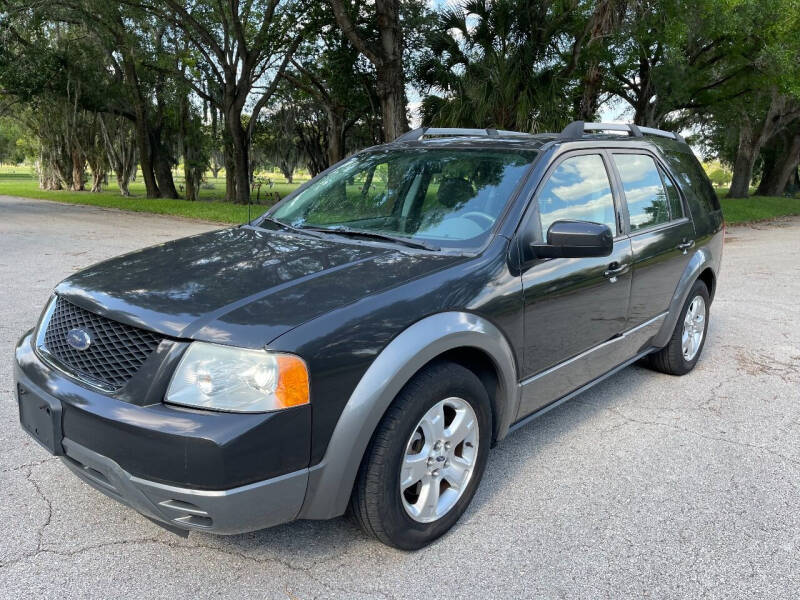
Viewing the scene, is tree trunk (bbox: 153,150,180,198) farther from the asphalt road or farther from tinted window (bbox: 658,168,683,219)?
tinted window (bbox: 658,168,683,219)

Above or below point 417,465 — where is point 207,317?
above

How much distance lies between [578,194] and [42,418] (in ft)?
9.26

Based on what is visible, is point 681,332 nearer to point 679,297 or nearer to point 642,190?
point 679,297

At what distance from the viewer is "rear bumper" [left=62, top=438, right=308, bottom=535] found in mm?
2102

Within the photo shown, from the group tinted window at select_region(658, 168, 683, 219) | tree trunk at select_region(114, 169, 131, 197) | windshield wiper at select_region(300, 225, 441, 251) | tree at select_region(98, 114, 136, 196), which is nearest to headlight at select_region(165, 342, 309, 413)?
windshield wiper at select_region(300, 225, 441, 251)

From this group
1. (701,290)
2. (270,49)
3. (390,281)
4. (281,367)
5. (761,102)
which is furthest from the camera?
(761,102)

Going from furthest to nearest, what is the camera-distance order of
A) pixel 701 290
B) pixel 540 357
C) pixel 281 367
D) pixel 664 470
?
pixel 701 290, pixel 664 470, pixel 540 357, pixel 281 367

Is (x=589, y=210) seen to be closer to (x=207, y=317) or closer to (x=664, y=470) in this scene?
(x=664, y=470)

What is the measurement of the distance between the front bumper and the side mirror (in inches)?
58.3

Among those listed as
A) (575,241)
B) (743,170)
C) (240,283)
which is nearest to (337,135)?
(743,170)

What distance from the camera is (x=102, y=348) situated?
2.40 meters

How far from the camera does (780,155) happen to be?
32781 millimetres

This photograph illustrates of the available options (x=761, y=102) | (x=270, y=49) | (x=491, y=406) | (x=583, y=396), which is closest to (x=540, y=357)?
(x=491, y=406)

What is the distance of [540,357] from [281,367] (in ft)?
4.96
